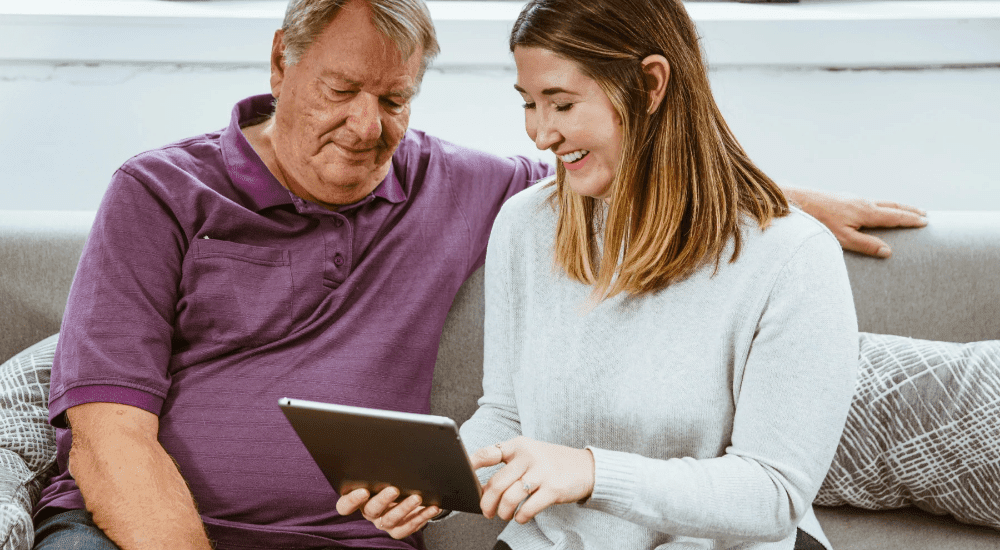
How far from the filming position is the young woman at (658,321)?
98cm

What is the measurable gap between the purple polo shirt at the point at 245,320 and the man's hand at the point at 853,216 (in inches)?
24.9

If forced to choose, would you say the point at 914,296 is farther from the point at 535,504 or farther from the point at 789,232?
the point at 535,504

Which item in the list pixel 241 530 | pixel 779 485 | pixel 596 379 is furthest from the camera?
pixel 241 530

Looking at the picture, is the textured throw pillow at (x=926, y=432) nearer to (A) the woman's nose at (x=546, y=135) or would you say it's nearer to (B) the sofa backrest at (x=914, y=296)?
(B) the sofa backrest at (x=914, y=296)

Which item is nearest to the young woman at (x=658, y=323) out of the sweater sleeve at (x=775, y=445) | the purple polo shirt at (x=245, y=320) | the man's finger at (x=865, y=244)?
the sweater sleeve at (x=775, y=445)

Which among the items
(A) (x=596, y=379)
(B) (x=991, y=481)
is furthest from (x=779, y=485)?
(B) (x=991, y=481)

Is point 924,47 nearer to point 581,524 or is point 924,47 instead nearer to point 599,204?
point 599,204

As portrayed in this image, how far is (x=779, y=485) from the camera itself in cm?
99

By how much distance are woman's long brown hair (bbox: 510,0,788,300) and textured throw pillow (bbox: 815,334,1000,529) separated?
55cm

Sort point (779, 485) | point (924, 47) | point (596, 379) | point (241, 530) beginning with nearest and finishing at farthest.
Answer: point (779, 485), point (596, 379), point (241, 530), point (924, 47)

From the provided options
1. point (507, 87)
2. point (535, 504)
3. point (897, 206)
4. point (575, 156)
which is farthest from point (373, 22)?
point (897, 206)

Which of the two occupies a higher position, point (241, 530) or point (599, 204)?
point (599, 204)

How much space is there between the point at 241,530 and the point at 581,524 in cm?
54

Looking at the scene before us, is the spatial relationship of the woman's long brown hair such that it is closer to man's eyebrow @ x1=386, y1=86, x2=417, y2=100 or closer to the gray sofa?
man's eyebrow @ x1=386, y1=86, x2=417, y2=100
